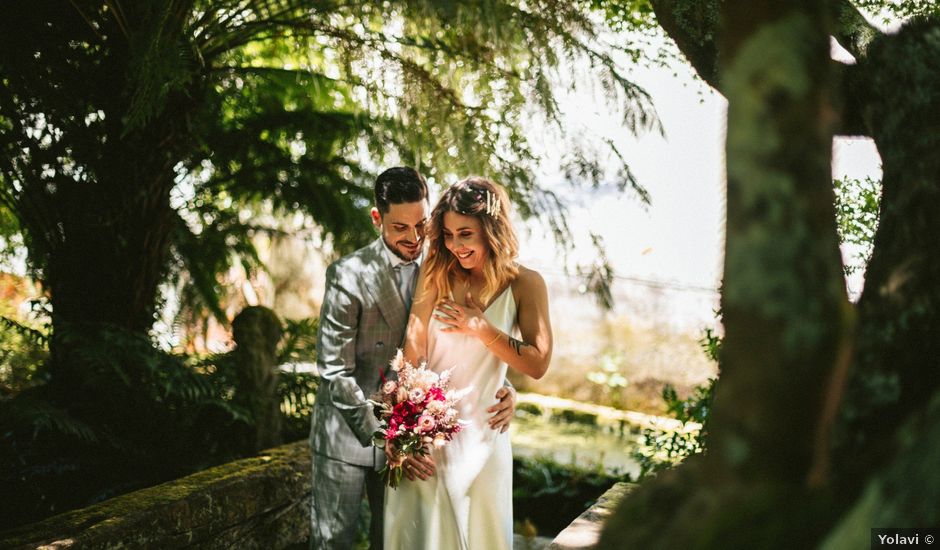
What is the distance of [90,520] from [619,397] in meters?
6.09

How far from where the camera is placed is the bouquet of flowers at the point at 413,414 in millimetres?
2980

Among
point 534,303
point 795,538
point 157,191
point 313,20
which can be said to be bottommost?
point 795,538

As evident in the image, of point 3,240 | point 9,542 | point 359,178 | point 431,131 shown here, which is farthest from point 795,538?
point 3,240

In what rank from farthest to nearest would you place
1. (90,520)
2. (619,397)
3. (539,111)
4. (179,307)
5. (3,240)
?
(619,397)
(3,240)
(179,307)
(539,111)
(90,520)

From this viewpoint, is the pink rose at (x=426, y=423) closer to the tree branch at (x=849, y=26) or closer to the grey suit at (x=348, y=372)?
the grey suit at (x=348, y=372)

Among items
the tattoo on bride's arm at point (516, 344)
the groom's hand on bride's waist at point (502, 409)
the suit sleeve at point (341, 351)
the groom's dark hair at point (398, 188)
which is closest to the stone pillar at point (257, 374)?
the suit sleeve at point (341, 351)

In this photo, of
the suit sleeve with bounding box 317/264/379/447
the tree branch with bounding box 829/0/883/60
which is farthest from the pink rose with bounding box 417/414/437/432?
the tree branch with bounding box 829/0/883/60

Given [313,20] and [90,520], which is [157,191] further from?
[90,520]

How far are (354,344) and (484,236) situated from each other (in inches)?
29.5

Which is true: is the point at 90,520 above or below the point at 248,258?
below

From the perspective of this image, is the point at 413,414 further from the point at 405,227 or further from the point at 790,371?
the point at 790,371

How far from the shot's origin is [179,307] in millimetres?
5672

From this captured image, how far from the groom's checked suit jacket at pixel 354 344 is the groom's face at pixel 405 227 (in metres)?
0.07

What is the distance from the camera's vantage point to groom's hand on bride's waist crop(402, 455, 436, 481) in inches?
121
